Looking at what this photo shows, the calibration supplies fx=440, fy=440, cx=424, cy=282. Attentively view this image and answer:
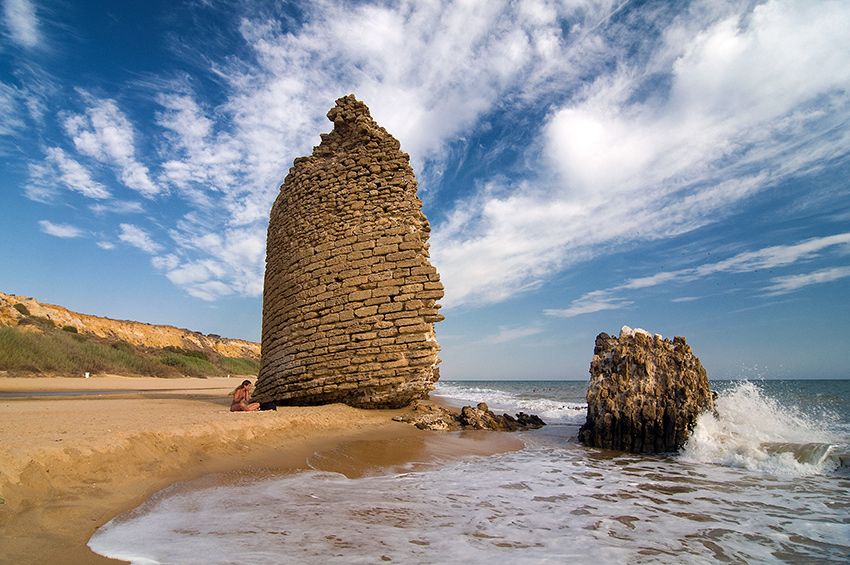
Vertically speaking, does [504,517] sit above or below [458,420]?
above

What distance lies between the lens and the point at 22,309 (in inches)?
1045

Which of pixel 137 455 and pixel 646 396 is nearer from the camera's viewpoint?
pixel 137 455

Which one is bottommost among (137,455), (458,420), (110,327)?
(458,420)

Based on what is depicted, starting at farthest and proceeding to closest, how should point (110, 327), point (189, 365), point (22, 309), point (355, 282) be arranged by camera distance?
point (110, 327) → point (189, 365) → point (22, 309) → point (355, 282)

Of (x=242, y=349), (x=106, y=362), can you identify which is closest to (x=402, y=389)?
(x=106, y=362)

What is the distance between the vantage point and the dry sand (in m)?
2.74

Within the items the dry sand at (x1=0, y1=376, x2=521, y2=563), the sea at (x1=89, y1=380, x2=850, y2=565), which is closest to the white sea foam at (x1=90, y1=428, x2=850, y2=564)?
the sea at (x1=89, y1=380, x2=850, y2=565)

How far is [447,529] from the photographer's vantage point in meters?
3.09

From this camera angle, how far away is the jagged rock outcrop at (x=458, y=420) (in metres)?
8.51

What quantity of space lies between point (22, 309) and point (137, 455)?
102ft

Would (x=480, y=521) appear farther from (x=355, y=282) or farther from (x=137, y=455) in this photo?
(x=355, y=282)

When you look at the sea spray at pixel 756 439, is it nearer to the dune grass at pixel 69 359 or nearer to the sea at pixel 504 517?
the sea at pixel 504 517

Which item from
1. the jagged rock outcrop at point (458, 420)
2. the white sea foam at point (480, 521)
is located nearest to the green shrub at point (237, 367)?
the jagged rock outcrop at point (458, 420)

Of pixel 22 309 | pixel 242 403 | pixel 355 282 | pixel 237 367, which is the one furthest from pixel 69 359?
pixel 237 367
